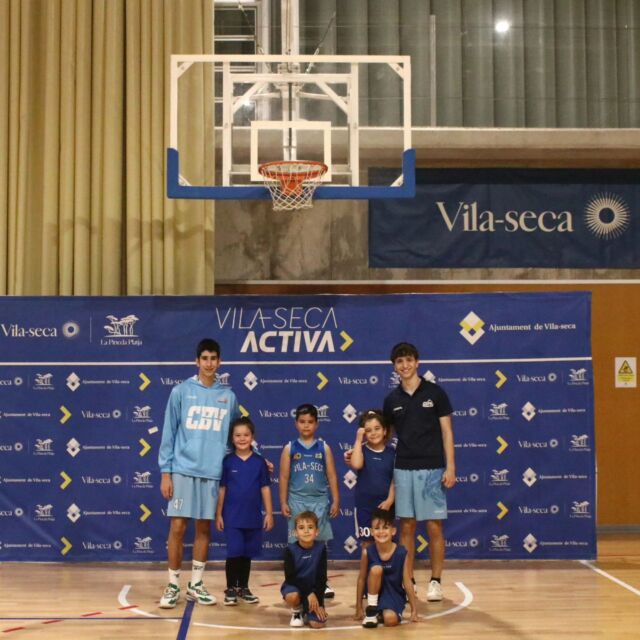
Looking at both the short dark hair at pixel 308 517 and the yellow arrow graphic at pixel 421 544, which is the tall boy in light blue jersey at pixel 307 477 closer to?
the short dark hair at pixel 308 517

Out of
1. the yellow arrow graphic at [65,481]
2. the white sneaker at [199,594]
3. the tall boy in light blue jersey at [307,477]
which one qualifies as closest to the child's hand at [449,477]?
the tall boy in light blue jersey at [307,477]

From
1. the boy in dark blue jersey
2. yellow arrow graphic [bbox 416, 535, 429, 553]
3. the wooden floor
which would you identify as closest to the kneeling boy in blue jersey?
the wooden floor

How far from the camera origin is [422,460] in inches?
269

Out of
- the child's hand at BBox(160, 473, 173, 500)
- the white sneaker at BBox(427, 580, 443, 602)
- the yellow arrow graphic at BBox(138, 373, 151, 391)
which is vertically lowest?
the white sneaker at BBox(427, 580, 443, 602)

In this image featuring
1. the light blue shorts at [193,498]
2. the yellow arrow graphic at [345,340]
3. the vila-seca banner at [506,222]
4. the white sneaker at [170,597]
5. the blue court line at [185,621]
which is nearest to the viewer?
the blue court line at [185,621]

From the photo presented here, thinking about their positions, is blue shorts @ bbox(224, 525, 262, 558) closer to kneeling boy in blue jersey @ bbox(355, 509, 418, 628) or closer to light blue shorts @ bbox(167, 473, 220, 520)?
light blue shorts @ bbox(167, 473, 220, 520)

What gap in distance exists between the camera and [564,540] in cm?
826

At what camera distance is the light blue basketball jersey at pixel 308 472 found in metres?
7.04

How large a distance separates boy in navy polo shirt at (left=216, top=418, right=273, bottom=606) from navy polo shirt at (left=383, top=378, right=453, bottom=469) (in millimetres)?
1016

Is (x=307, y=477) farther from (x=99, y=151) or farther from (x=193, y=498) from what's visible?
(x=99, y=151)

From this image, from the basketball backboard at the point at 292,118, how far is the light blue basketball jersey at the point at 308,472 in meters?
2.03

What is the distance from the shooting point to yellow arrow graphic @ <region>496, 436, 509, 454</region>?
8.38m

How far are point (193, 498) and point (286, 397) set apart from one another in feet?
6.01

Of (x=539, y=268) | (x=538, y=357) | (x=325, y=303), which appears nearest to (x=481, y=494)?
(x=538, y=357)
